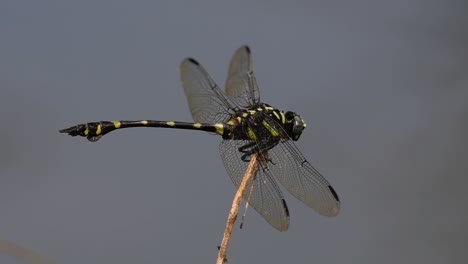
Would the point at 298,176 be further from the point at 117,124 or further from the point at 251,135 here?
the point at 117,124

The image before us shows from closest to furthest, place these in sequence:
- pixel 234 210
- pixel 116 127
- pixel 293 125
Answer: pixel 234 210 → pixel 293 125 → pixel 116 127

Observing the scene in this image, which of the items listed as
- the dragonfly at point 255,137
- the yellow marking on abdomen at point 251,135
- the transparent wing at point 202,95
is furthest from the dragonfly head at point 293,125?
the transparent wing at point 202,95

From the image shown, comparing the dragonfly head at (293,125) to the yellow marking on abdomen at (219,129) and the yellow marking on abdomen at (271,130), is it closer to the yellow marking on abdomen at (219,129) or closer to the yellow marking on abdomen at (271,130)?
the yellow marking on abdomen at (271,130)

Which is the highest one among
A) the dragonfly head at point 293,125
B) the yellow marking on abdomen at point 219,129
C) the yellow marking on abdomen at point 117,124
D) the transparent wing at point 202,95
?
the transparent wing at point 202,95

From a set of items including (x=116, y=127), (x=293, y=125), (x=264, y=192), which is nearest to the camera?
(x=264, y=192)

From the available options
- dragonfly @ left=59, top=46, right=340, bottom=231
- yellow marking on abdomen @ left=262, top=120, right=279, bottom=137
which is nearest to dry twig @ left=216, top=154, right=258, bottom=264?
dragonfly @ left=59, top=46, right=340, bottom=231

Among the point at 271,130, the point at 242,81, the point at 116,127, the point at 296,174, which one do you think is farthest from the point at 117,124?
the point at 296,174

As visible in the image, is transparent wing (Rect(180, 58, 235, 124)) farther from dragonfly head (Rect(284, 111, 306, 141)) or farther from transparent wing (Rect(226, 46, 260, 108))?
dragonfly head (Rect(284, 111, 306, 141))

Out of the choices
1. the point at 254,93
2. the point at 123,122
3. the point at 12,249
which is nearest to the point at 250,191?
the point at 254,93
